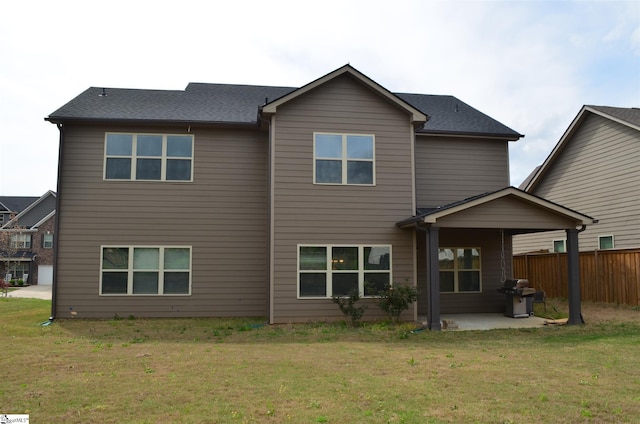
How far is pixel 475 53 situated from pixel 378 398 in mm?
12118

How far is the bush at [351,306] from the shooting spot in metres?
12.5

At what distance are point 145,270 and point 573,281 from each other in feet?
36.9

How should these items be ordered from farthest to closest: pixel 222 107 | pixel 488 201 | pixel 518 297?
pixel 222 107, pixel 518 297, pixel 488 201

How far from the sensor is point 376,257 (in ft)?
43.9

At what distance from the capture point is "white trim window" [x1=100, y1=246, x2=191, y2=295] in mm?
13820

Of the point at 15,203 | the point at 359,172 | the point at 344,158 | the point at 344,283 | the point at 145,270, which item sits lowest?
the point at 344,283

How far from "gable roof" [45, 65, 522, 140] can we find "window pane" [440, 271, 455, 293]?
166 inches

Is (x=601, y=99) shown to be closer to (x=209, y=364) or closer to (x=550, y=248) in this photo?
(x=550, y=248)

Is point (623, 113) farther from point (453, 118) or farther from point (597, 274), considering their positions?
point (453, 118)

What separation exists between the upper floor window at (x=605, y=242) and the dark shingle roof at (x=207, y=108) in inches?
238

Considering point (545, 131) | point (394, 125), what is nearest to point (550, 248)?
point (545, 131)

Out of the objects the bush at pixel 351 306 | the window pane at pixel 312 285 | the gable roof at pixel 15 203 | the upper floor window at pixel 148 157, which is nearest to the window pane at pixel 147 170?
the upper floor window at pixel 148 157

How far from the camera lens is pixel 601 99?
20.8 meters

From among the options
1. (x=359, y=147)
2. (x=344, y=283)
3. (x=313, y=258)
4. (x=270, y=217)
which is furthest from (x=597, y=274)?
(x=270, y=217)
